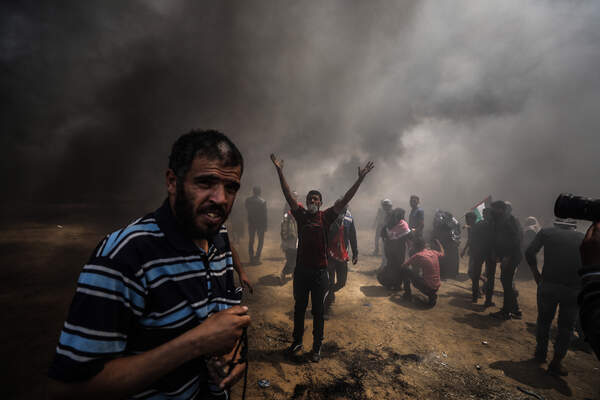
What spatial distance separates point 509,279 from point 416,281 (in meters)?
2.04

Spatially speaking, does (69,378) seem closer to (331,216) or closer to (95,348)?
(95,348)

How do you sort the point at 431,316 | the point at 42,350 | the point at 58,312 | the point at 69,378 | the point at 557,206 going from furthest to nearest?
1. the point at 431,316
2. the point at 58,312
3. the point at 42,350
4. the point at 557,206
5. the point at 69,378

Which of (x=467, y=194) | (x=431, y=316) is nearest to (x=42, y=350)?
(x=431, y=316)

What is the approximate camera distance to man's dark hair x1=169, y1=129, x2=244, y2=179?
134cm

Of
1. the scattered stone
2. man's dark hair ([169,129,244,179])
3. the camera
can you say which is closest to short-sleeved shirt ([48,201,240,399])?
man's dark hair ([169,129,244,179])

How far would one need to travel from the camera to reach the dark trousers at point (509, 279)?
5.47 metres

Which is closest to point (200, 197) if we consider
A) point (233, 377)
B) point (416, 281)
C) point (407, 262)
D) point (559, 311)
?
point (233, 377)

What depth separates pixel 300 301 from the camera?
373 cm

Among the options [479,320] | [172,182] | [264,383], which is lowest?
[479,320]

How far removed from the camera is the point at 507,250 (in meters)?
5.53

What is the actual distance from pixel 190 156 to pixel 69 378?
3.48ft

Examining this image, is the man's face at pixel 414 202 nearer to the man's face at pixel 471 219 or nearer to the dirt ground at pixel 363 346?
the man's face at pixel 471 219

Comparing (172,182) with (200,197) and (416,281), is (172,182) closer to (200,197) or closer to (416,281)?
(200,197)

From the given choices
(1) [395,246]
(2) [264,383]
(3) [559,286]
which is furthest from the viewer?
(1) [395,246]
